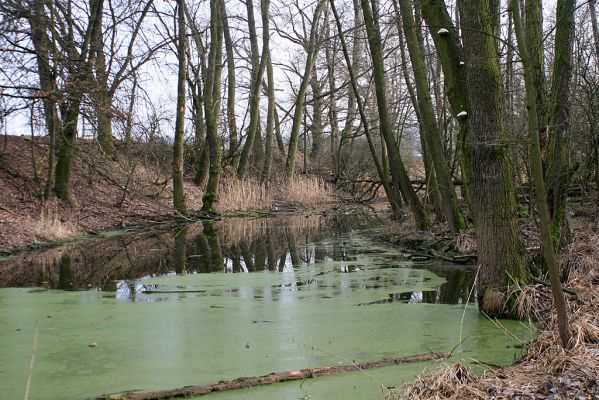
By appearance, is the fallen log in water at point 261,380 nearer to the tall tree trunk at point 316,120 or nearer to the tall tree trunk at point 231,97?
the tall tree trunk at point 231,97

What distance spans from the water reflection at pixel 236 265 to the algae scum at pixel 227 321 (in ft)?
0.10

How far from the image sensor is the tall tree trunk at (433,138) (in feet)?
24.7

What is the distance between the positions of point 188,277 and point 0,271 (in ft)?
8.72

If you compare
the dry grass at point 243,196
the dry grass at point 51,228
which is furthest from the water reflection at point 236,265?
the dry grass at point 243,196

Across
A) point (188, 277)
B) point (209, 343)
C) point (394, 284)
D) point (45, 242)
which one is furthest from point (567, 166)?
point (45, 242)

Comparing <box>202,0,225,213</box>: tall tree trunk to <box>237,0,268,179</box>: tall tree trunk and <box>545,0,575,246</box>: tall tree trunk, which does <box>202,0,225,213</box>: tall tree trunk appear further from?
<box>545,0,575,246</box>: tall tree trunk

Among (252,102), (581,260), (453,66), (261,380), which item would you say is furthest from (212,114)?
(261,380)

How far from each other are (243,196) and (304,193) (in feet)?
10.1

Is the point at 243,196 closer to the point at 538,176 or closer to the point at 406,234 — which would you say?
the point at 406,234

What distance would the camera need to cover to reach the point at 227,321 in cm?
434

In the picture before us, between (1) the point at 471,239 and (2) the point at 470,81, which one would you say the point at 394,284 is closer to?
(1) the point at 471,239

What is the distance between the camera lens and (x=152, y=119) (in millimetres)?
14133

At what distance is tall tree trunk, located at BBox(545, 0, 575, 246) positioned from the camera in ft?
17.0

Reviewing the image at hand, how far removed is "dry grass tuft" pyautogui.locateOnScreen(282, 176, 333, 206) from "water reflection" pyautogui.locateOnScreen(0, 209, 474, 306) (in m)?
7.03
